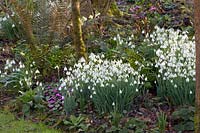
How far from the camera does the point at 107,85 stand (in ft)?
17.5

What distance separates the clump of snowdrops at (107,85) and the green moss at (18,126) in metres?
0.59

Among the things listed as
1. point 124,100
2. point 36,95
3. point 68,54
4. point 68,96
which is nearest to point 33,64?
point 68,54

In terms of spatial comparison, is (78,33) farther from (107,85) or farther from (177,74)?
(177,74)

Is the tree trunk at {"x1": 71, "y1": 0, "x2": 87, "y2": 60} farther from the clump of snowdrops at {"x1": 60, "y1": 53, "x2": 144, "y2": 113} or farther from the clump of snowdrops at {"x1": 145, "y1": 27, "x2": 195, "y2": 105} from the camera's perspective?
the clump of snowdrops at {"x1": 145, "y1": 27, "x2": 195, "y2": 105}

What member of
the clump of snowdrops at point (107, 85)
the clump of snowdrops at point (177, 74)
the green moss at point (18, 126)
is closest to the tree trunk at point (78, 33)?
the clump of snowdrops at point (107, 85)

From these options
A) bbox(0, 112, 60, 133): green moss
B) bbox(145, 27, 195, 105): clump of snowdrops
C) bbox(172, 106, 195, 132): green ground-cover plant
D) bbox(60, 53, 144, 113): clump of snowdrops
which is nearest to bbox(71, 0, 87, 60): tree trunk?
bbox(60, 53, 144, 113): clump of snowdrops

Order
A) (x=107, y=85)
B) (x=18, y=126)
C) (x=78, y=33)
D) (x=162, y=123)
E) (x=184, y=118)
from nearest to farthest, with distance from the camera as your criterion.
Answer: (x=162, y=123) < (x=184, y=118) < (x=107, y=85) < (x=18, y=126) < (x=78, y=33)

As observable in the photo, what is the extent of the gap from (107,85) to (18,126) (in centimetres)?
129

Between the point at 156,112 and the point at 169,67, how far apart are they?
1.92 ft

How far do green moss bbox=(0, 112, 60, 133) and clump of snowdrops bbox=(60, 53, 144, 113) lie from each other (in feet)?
1.93

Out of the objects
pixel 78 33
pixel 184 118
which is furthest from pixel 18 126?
pixel 184 118

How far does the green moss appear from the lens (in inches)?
216

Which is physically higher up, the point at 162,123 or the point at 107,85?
the point at 107,85

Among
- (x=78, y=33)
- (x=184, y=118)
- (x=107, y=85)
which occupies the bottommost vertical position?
(x=184, y=118)
